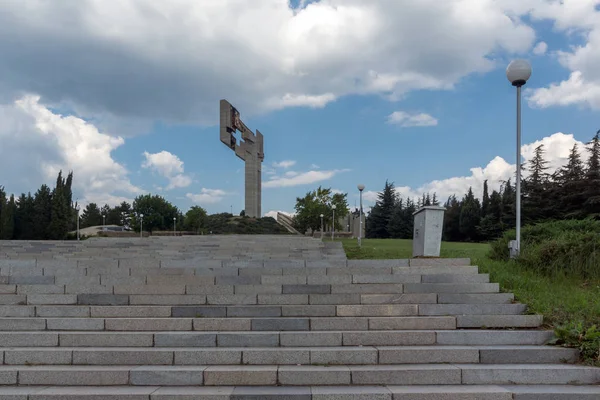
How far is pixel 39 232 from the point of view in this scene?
47.4 m

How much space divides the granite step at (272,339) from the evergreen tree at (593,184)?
27421 millimetres

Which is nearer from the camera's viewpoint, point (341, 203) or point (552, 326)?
point (552, 326)

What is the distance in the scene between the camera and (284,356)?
4.66 metres

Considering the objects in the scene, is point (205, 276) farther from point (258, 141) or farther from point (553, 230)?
point (258, 141)

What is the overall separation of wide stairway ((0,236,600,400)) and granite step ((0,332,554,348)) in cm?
1

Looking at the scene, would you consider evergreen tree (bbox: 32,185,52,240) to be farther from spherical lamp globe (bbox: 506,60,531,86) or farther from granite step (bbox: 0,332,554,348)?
spherical lamp globe (bbox: 506,60,531,86)

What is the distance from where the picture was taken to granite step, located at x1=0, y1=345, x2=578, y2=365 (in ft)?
15.3

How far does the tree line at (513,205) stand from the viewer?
2980 centimetres

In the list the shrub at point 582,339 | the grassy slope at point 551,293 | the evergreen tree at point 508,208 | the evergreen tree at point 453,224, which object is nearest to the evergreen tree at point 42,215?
the evergreen tree at point 453,224

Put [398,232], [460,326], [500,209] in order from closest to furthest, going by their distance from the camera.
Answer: [460,326]
[500,209]
[398,232]

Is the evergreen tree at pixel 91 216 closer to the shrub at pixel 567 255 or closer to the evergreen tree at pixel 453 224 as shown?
the evergreen tree at pixel 453 224

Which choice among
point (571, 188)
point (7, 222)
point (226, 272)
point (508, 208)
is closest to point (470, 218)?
point (508, 208)

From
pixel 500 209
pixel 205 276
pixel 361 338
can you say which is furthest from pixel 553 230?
pixel 500 209

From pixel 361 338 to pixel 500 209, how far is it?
4276 centimetres
